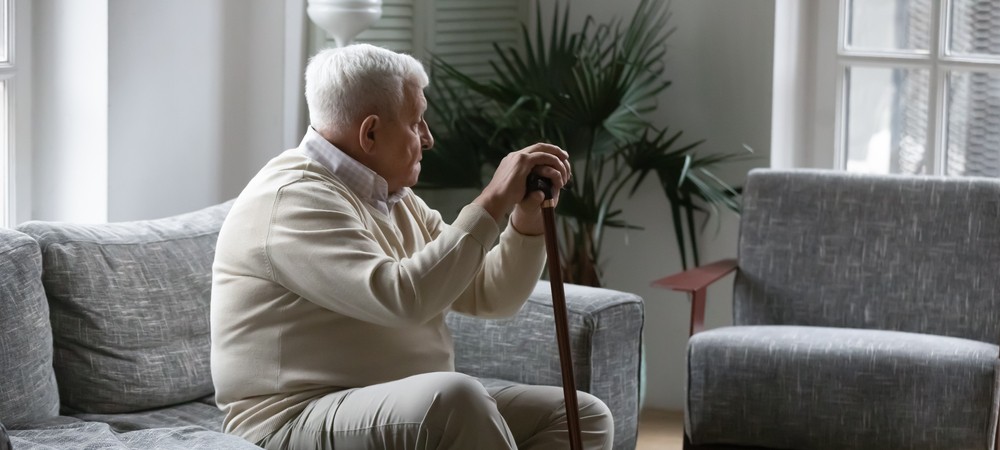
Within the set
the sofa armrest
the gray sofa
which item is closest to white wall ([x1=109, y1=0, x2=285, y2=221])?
the gray sofa

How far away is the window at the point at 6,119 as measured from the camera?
291cm

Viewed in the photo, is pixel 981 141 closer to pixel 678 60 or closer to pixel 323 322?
pixel 678 60

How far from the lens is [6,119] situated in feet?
9.70

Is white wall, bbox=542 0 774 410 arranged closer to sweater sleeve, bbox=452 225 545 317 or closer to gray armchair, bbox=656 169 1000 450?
gray armchair, bbox=656 169 1000 450

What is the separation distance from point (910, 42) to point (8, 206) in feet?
8.73

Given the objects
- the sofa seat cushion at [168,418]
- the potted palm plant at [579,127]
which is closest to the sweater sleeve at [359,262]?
the sofa seat cushion at [168,418]

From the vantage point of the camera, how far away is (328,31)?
136 inches

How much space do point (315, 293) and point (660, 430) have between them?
6.78 ft

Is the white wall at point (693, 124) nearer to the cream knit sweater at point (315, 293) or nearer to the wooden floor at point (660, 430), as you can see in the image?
the wooden floor at point (660, 430)

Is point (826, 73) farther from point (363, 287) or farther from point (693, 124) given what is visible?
point (363, 287)

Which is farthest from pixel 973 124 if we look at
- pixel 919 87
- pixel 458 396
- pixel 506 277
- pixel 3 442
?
pixel 3 442

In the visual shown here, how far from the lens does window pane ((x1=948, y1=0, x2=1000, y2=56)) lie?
3854 mm

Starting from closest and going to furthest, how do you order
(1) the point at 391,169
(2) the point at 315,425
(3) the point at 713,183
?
(2) the point at 315,425 → (1) the point at 391,169 → (3) the point at 713,183

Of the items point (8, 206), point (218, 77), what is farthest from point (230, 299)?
point (218, 77)
